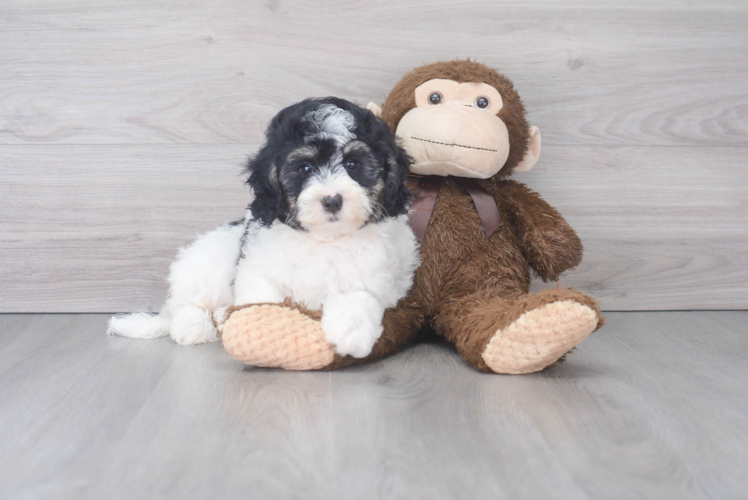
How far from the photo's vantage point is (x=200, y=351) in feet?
5.45

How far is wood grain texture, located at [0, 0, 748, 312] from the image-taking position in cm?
206

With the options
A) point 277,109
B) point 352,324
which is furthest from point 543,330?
point 277,109

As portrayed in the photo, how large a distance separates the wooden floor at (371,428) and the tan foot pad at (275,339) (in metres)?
0.04

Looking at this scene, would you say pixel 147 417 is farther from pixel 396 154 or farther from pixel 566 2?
pixel 566 2

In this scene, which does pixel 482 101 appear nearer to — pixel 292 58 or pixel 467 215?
pixel 467 215

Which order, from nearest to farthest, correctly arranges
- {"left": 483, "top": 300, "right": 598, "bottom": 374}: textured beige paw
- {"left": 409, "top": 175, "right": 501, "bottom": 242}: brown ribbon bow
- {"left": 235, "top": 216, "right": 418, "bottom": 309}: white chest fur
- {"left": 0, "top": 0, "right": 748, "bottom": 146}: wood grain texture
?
{"left": 483, "top": 300, "right": 598, "bottom": 374}: textured beige paw
{"left": 235, "top": 216, "right": 418, "bottom": 309}: white chest fur
{"left": 409, "top": 175, "right": 501, "bottom": 242}: brown ribbon bow
{"left": 0, "top": 0, "right": 748, "bottom": 146}: wood grain texture

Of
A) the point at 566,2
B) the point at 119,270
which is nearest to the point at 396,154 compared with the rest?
the point at 566,2

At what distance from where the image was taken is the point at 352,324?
137 cm

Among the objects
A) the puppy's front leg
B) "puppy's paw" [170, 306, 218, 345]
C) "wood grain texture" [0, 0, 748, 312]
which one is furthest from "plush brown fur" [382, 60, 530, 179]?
"puppy's paw" [170, 306, 218, 345]

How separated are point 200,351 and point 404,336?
0.55m

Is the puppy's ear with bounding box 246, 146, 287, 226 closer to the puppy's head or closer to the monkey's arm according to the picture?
the puppy's head

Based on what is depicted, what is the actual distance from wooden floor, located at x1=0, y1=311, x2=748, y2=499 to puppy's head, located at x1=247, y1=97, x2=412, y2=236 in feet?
1.19

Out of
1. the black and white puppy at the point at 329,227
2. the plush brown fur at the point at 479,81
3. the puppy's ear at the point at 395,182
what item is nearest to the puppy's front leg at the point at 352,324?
the black and white puppy at the point at 329,227

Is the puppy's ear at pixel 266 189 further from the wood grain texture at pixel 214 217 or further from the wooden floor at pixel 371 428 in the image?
the wood grain texture at pixel 214 217
